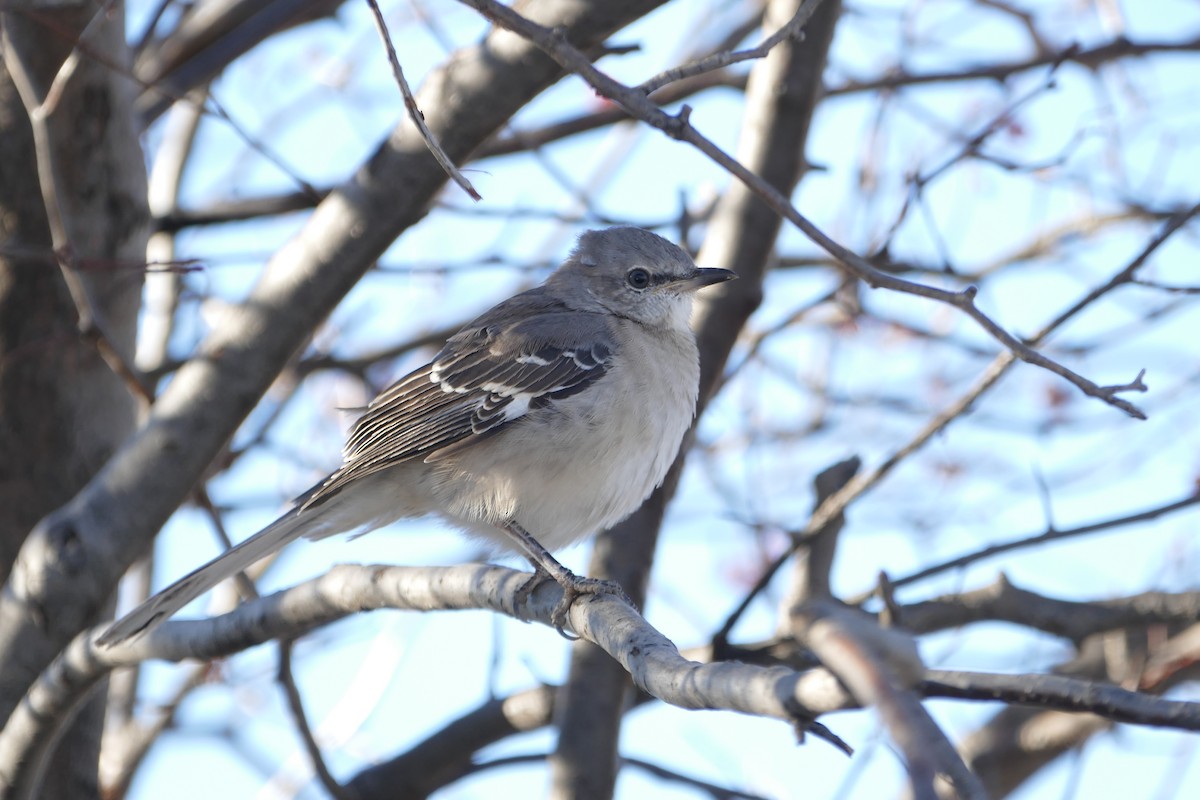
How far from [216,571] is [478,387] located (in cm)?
127

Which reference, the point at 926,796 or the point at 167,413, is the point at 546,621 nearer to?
the point at 167,413

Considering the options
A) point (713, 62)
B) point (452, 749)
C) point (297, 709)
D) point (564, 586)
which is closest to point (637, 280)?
point (564, 586)

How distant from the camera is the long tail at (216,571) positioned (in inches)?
155

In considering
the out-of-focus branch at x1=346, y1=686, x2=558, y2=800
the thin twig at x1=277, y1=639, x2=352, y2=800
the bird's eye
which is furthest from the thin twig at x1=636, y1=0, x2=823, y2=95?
the out-of-focus branch at x1=346, y1=686, x2=558, y2=800

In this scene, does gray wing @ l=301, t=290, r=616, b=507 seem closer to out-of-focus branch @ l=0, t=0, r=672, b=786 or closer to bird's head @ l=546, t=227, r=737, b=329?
bird's head @ l=546, t=227, r=737, b=329

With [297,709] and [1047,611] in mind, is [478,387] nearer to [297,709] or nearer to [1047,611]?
[297,709]

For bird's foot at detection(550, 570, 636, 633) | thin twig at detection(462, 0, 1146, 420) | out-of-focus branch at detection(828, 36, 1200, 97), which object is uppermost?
out-of-focus branch at detection(828, 36, 1200, 97)

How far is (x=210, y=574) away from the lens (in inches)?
169

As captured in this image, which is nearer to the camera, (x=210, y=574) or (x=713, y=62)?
(x=713, y=62)

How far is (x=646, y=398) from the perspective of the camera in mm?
4824

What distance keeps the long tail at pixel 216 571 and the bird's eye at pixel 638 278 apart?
5.53 ft

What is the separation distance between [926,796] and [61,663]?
10.3 ft

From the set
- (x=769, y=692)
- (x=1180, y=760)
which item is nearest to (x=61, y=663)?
(x=769, y=692)

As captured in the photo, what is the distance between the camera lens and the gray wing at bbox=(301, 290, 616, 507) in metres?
4.80
